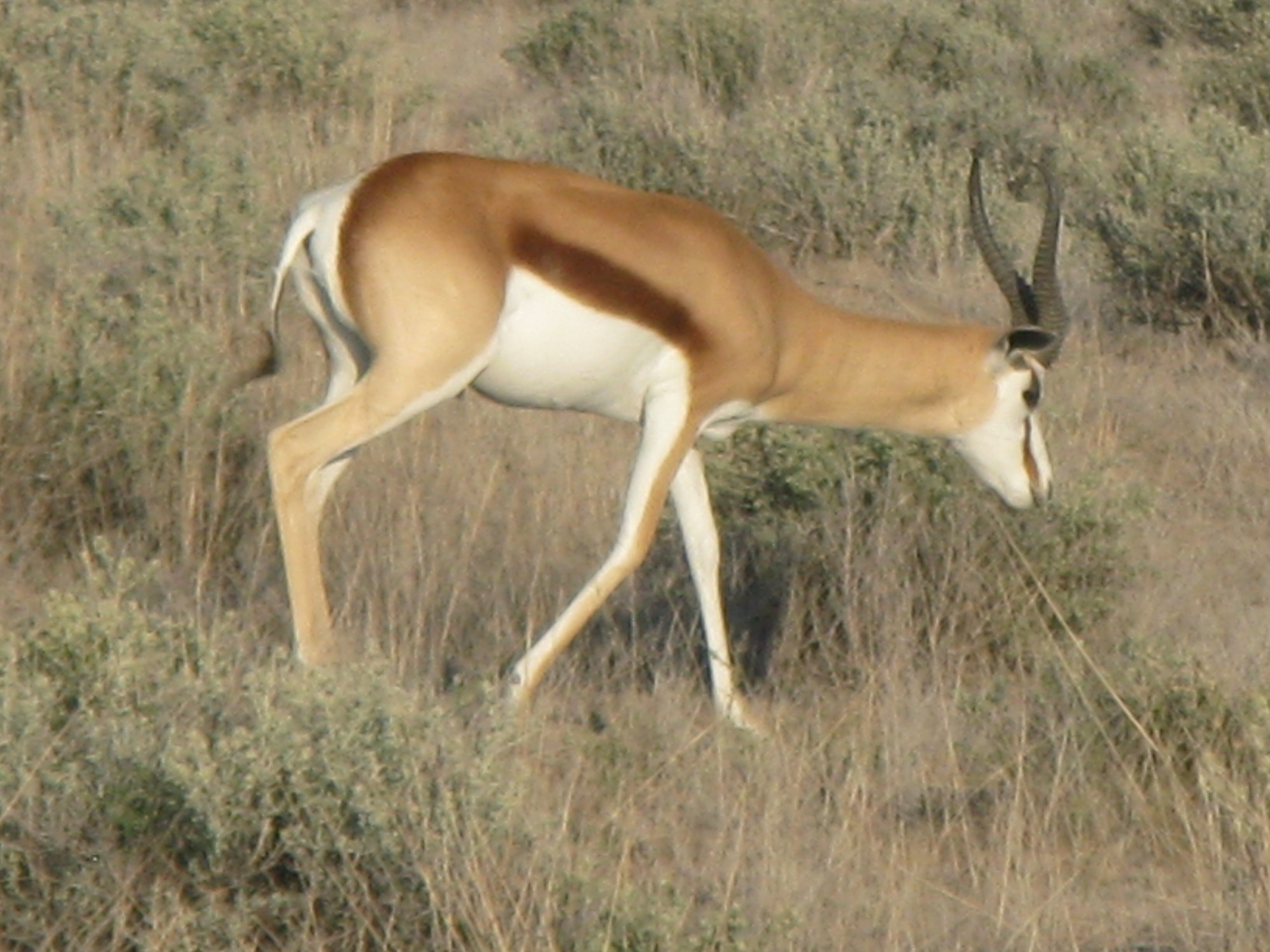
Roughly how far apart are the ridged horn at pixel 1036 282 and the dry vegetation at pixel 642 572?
0.29 metres

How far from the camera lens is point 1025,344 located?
5.90 m

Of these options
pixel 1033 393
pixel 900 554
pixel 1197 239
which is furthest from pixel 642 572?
pixel 1197 239

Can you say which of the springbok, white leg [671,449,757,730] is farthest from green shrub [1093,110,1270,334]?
white leg [671,449,757,730]

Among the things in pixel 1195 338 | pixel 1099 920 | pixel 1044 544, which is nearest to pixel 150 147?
pixel 1195 338

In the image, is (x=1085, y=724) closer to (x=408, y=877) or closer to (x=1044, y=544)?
(x=1044, y=544)

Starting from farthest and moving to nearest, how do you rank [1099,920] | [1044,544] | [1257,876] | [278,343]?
[1044,544]
[278,343]
[1099,920]
[1257,876]

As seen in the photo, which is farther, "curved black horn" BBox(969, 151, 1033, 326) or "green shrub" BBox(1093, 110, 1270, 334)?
"green shrub" BBox(1093, 110, 1270, 334)

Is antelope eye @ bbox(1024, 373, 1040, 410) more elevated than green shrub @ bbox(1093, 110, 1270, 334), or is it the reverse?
antelope eye @ bbox(1024, 373, 1040, 410)

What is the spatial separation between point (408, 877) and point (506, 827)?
178mm

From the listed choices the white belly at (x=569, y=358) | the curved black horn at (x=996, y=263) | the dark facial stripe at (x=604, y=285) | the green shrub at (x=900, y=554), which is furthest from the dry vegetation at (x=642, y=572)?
the dark facial stripe at (x=604, y=285)

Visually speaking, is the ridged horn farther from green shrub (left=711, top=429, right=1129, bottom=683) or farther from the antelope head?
green shrub (left=711, top=429, right=1129, bottom=683)

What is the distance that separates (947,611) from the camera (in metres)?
5.81

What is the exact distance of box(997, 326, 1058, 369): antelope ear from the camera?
5832mm

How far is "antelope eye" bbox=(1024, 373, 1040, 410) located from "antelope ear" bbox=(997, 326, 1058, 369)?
0.05 metres
